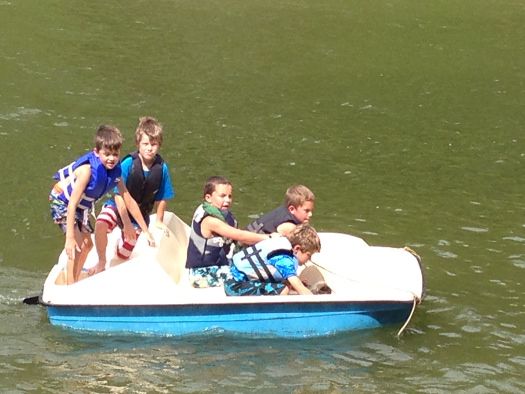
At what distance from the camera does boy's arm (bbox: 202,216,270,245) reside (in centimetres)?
763

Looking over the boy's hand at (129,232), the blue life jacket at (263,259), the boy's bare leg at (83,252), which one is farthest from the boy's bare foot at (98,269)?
the blue life jacket at (263,259)

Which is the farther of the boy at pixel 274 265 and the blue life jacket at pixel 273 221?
the blue life jacket at pixel 273 221

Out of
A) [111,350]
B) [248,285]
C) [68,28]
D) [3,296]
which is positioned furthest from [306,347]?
[68,28]

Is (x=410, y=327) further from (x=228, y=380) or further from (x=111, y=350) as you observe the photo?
(x=111, y=350)

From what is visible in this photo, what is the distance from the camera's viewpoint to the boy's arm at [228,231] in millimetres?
7629

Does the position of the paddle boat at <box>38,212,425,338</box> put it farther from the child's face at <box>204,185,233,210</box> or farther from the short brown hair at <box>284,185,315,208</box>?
the short brown hair at <box>284,185,315,208</box>

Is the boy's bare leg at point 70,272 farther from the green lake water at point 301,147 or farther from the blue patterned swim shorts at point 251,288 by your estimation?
the blue patterned swim shorts at point 251,288

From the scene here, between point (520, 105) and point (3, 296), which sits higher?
point (520, 105)

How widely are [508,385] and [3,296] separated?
13.4 ft

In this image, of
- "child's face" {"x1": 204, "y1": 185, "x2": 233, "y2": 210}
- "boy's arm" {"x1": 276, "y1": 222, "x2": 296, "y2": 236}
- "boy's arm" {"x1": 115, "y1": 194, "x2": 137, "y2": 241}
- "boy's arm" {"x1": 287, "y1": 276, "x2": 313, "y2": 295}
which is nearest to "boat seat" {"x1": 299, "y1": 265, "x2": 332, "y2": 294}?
"boy's arm" {"x1": 276, "y1": 222, "x2": 296, "y2": 236}

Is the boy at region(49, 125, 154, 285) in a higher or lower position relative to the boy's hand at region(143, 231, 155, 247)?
higher

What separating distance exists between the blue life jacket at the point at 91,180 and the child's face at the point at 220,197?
0.74 meters

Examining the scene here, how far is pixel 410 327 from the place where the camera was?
7922mm

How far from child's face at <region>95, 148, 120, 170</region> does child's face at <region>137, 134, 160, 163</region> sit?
45 centimetres
